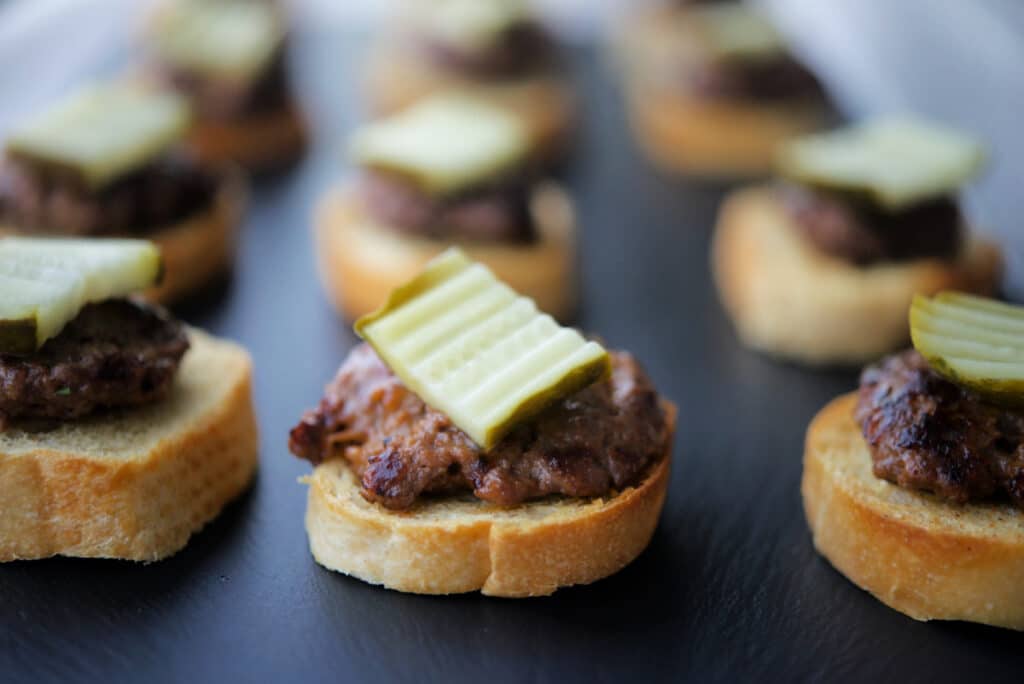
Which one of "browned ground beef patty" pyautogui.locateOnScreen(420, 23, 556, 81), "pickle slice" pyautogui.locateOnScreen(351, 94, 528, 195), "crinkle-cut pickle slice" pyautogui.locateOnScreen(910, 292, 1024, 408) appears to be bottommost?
"browned ground beef patty" pyautogui.locateOnScreen(420, 23, 556, 81)

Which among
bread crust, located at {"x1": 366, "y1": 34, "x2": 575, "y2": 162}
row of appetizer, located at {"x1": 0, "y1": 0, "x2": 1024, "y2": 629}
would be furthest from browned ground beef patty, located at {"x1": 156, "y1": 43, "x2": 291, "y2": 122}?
row of appetizer, located at {"x1": 0, "y1": 0, "x2": 1024, "y2": 629}

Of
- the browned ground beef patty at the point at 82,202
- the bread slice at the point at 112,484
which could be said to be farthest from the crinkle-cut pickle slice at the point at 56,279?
the browned ground beef patty at the point at 82,202

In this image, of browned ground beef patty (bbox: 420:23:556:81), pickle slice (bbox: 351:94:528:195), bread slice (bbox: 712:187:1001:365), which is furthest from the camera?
browned ground beef patty (bbox: 420:23:556:81)

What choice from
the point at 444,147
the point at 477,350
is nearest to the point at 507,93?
the point at 444,147

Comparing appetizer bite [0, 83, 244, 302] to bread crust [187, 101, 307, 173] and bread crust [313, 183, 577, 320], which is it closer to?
bread crust [313, 183, 577, 320]

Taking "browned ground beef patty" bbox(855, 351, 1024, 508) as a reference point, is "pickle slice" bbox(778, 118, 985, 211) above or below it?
above

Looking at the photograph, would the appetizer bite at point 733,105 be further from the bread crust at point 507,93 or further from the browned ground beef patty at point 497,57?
the browned ground beef patty at point 497,57

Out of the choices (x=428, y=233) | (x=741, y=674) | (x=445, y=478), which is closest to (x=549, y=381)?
(x=445, y=478)

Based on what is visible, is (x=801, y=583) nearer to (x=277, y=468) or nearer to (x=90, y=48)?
(x=277, y=468)
